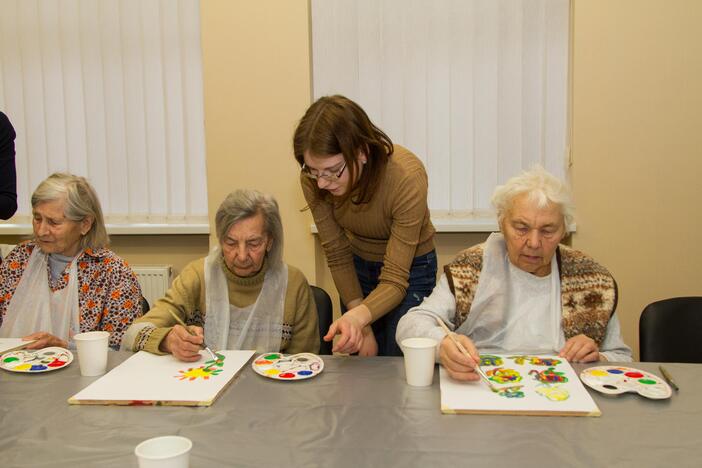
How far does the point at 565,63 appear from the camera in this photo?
328 cm

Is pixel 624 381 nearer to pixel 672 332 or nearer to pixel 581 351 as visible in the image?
pixel 581 351

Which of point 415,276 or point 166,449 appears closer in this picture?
point 166,449

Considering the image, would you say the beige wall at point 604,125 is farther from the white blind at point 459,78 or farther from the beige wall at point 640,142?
the white blind at point 459,78

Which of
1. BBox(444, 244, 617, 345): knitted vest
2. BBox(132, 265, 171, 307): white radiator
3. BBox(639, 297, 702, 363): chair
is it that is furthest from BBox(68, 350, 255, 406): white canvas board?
BBox(132, 265, 171, 307): white radiator

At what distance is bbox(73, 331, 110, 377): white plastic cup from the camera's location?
164cm

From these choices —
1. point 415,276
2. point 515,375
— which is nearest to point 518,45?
point 415,276

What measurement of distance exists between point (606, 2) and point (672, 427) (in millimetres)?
2456

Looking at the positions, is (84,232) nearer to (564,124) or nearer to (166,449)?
(166,449)

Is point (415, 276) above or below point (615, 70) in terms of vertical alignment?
below

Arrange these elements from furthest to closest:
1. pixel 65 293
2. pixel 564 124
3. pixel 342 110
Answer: pixel 564 124 < pixel 65 293 < pixel 342 110

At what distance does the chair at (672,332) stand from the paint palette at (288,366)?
1207 mm

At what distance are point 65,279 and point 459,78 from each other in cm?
219

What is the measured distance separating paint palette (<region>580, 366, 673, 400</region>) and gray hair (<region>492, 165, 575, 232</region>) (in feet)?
1.66

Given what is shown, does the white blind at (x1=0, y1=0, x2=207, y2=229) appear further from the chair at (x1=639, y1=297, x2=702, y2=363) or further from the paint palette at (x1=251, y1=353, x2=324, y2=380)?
the chair at (x1=639, y1=297, x2=702, y2=363)
